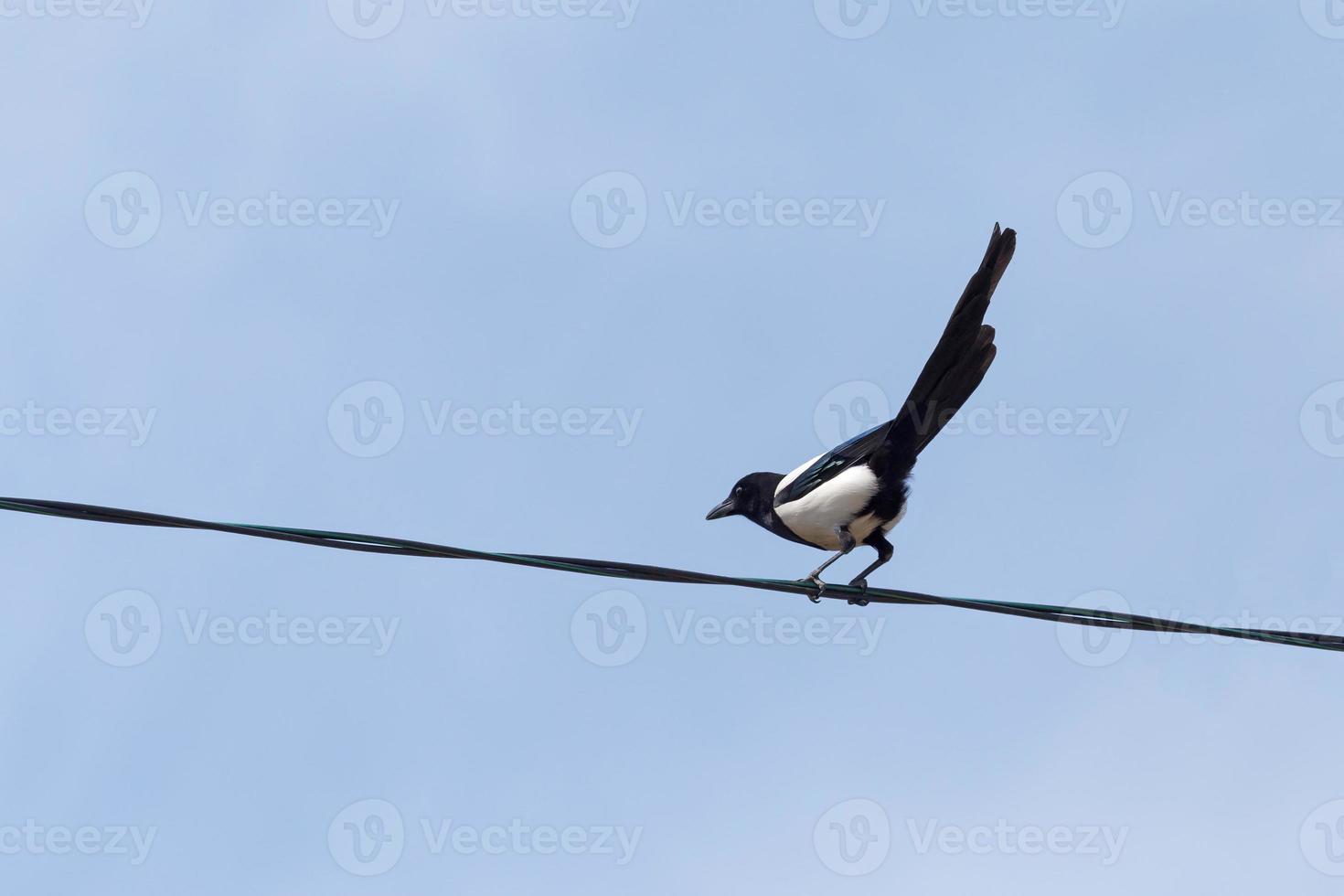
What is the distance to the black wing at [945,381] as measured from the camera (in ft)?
23.7

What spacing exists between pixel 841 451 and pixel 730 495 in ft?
4.18

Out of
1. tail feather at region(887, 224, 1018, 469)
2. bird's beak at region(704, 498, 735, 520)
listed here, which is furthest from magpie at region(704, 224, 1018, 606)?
bird's beak at region(704, 498, 735, 520)

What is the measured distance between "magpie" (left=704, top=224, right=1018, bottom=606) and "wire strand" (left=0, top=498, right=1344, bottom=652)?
101 cm

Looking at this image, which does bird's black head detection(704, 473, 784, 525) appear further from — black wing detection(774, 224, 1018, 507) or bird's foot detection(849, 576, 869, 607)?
bird's foot detection(849, 576, 869, 607)

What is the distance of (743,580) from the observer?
18.5 ft

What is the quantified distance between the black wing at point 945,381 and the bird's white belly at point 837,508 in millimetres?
88

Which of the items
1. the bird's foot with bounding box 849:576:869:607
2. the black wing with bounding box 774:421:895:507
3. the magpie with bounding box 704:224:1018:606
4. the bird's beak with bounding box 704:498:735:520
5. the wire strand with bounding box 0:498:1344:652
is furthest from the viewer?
the bird's beak with bounding box 704:498:735:520

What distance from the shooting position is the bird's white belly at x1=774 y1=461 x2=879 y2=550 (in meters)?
8.08

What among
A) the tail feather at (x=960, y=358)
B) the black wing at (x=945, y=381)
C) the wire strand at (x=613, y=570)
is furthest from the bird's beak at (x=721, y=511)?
the wire strand at (x=613, y=570)

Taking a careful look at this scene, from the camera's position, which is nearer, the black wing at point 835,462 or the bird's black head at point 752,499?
the black wing at point 835,462

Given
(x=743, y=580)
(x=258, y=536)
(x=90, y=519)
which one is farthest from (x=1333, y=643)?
(x=90, y=519)

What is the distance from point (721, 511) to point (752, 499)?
0.98 feet

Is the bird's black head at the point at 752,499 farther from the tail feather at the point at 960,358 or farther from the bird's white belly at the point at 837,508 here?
the tail feather at the point at 960,358

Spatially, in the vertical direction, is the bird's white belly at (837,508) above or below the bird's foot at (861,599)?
above
